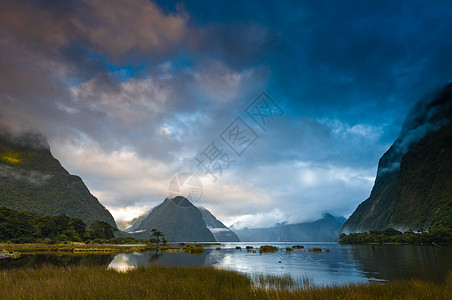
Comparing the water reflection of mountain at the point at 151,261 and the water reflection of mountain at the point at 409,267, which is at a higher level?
the water reflection of mountain at the point at 409,267

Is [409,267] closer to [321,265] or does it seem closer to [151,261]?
[321,265]

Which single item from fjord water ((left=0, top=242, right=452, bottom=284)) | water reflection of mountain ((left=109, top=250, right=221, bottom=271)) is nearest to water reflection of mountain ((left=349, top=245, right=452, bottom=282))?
fjord water ((left=0, top=242, right=452, bottom=284))

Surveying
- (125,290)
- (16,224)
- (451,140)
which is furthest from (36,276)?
(451,140)

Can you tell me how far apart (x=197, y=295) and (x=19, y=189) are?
767 feet

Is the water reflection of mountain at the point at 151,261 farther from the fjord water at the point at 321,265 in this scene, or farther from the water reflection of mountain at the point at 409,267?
the water reflection of mountain at the point at 409,267

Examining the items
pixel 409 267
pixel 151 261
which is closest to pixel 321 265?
pixel 409 267

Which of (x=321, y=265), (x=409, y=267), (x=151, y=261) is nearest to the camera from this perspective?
(x=409, y=267)

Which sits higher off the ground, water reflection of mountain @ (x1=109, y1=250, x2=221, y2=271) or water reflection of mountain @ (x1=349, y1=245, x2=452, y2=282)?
water reflection of mountain @ (x1=349, y1=245, x2=452, y2=282)

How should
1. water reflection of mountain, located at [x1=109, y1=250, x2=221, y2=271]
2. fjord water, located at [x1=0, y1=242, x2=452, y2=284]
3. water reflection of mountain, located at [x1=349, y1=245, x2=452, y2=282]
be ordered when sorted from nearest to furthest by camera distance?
1. water reflection of mountain, located at [x1=349, y1=245, x2=452, y2=282]
2. fjord water, located at [x1=0, y1=242, x2=452, y2=284]
3. water reflection of mountain, located at [x1=109, y1=250, x2=221, y2=271]

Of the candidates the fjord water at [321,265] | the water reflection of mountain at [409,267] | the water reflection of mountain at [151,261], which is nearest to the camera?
the water reflection of mountain at [409,267]

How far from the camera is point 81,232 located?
110 metres

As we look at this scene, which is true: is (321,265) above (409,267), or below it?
below

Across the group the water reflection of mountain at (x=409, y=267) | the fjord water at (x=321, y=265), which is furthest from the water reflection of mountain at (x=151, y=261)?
the water reflection of mountain at (x=409, y=267)

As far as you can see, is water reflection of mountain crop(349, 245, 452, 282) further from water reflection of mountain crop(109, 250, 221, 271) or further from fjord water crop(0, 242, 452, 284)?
water reflection of mountain crop(109, 250, 221, 271)
